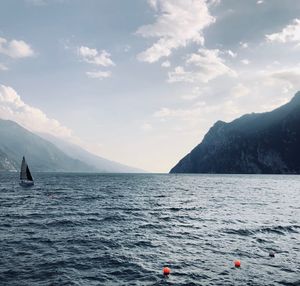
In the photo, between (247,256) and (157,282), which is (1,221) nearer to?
(157,282)

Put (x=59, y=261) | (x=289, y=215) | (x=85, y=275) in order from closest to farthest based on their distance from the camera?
(x=85, y=275) → (x=59, y=261) → (x=289, y=215)

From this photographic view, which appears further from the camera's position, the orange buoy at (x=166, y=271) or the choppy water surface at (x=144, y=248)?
the orange buoy at (x=166, y=271)

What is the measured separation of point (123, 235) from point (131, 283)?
1368cm

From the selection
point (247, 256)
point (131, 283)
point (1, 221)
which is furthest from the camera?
point (1, 221)

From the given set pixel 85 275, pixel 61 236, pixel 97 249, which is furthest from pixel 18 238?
pixel 85 275

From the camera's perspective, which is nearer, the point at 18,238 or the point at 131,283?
the point at 131,283

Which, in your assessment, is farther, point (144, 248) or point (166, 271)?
point (144, 248)

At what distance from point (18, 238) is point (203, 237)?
64.9 feet

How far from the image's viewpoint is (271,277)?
21641mm

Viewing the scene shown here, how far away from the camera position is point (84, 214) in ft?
155

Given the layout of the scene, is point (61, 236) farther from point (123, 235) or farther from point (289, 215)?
point (289, 215)

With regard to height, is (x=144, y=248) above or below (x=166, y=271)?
below

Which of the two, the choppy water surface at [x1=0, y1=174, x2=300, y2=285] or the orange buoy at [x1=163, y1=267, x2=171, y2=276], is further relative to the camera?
the orange buoy at [x1=163, y1=267, x2=171, y2=276]

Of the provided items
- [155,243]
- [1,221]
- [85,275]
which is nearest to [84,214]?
[1,221]
